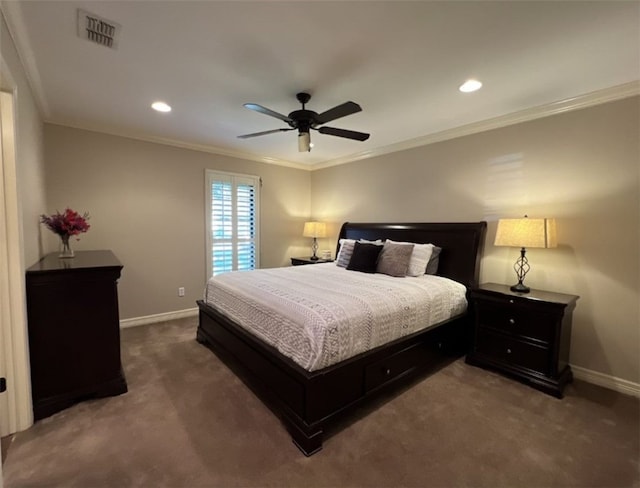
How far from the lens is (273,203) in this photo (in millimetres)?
5379

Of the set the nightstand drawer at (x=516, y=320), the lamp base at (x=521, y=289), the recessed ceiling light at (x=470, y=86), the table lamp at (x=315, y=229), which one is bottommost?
the nightstand drawer at (x=516, y=320)

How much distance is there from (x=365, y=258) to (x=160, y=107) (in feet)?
9.21

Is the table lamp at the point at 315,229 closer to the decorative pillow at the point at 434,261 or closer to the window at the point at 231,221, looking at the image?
the window at the point at 231,221

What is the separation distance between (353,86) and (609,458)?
3.18 m

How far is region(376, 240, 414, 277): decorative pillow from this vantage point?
11.1 feet

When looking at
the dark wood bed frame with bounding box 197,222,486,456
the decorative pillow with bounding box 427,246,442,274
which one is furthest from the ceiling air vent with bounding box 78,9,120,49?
the decorative pillow with bounding box 427,246,442,274

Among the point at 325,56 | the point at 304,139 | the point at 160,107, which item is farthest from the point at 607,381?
the point at 160,107

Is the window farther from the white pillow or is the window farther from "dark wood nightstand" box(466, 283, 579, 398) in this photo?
"dark wood nightstand" box(466, 283, 579, 398)

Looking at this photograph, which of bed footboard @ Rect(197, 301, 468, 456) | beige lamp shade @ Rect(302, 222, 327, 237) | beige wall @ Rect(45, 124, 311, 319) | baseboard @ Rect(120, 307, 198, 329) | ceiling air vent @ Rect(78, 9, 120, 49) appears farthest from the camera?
beige lamp shade @ Rect(302, 222, 327, 237)

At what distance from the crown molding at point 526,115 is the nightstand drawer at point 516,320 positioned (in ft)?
6.33

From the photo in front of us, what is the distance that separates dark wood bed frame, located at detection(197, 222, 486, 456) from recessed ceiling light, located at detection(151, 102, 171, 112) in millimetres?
2154

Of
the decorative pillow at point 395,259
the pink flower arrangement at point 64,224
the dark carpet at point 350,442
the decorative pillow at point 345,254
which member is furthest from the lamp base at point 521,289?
the pink flower arrangement at point 64,224

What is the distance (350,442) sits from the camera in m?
1.92

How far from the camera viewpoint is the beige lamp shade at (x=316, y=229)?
5367mm
